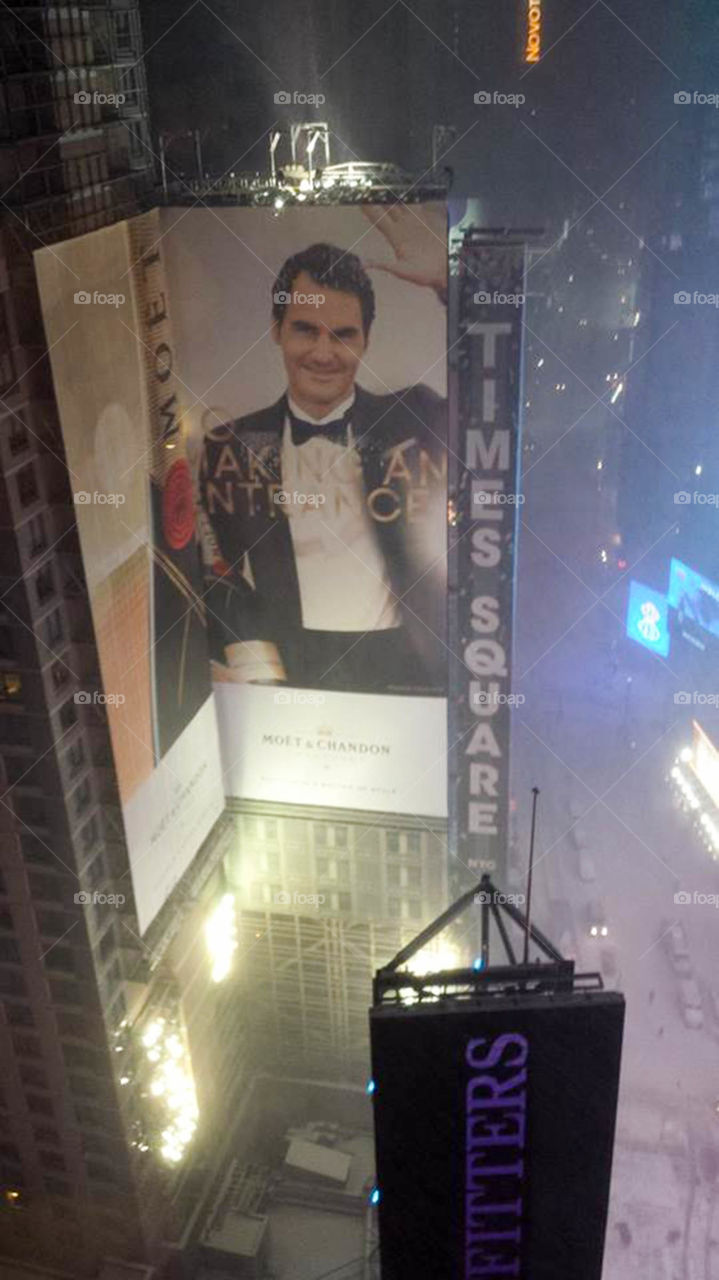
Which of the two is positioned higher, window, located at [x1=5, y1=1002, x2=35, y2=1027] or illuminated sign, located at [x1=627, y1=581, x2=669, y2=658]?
illuminated sign, located at [x1=627, y1=581, x2=669, y2=658]

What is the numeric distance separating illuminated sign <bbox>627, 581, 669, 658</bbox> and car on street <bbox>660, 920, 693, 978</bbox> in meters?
13.7

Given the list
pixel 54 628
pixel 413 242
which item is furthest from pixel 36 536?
pixel 413 242

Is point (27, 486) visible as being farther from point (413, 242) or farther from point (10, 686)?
point (413, 242)

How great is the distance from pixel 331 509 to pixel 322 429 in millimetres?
2012

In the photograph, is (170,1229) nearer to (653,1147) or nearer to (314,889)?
(314,889)

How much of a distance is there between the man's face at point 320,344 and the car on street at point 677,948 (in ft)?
82.4

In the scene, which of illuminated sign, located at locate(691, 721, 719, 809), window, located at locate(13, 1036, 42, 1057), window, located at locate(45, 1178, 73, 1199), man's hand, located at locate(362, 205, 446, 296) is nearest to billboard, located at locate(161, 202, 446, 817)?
man's hand, located at locate(362, 205, 446, 296)

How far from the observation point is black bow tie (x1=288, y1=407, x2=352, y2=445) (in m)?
23.6

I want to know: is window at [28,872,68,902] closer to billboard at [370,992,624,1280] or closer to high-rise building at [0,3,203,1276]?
high-rise building at [0,3,203,1276]

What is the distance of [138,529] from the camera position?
21.9 metres

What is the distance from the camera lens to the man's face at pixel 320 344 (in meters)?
22.4

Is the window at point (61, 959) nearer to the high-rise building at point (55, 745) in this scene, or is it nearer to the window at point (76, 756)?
the high-rise building at point (55, 745)

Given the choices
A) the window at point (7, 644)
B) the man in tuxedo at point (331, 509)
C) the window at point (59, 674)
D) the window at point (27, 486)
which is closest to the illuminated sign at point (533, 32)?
the man in tuxedo at point (331, 509)

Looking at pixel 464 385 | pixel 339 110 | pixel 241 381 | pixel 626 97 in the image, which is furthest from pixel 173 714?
pixel 626 97
